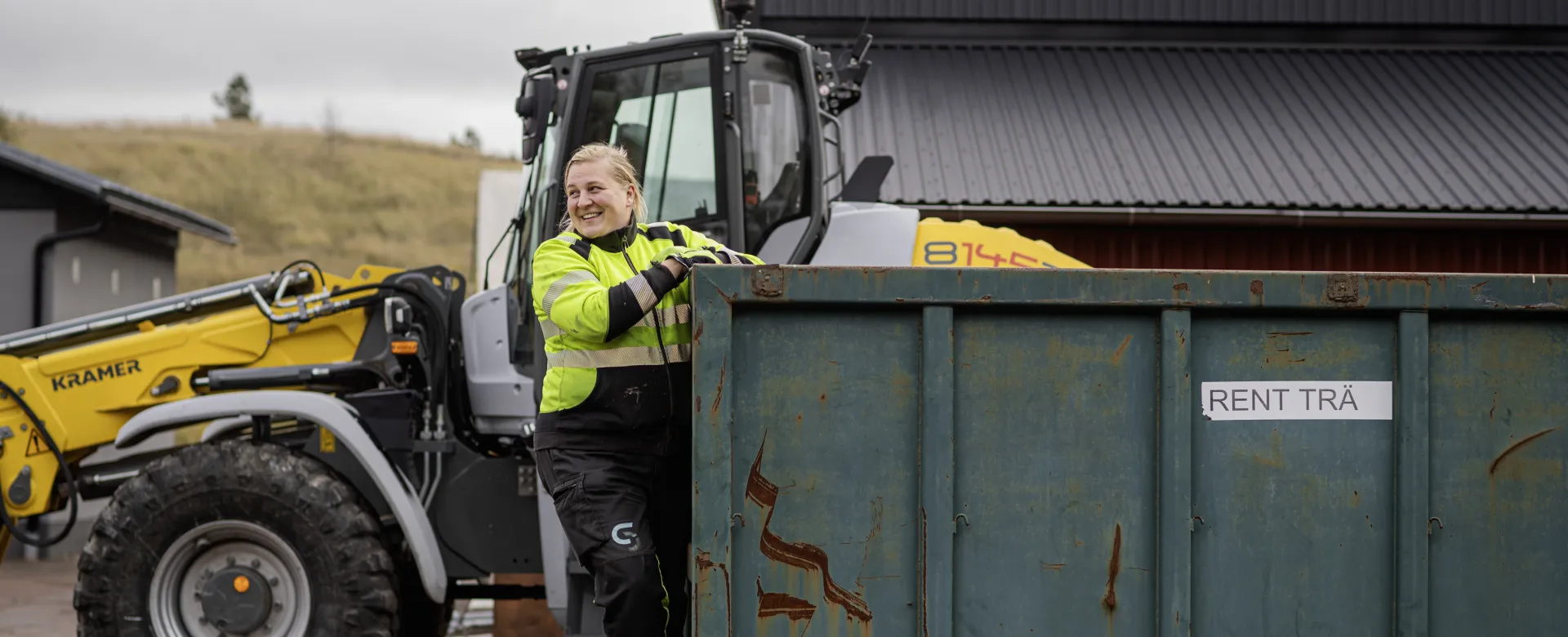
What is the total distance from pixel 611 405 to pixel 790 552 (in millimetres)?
674

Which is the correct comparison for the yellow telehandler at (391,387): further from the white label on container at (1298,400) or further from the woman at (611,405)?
the white label on container at (1298,400)

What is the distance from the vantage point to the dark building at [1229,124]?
10.6 meters

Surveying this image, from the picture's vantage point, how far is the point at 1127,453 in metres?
3.42

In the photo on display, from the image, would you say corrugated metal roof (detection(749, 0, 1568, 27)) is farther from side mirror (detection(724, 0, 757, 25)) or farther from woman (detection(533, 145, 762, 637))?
woman (detection(533, 145, 762, 637))

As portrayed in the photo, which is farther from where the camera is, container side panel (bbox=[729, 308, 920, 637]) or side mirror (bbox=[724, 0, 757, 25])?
side mirror (bbox=[724, 0, 757, 25])

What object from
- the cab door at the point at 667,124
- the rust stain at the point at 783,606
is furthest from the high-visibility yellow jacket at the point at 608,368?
the cab door at the point at 667,124

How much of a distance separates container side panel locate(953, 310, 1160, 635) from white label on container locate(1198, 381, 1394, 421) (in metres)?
0.18

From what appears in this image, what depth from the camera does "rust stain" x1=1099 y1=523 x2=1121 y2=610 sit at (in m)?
3.43

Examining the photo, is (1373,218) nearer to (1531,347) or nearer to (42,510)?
(1531,347)

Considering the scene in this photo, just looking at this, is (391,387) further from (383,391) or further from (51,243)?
(51,243)

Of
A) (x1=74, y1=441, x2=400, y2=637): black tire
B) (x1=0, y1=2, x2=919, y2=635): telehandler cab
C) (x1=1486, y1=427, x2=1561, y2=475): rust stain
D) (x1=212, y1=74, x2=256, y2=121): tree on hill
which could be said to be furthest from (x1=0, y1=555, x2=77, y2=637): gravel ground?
(x1=212, y1=74, x2=256, y2=121): tree on hill

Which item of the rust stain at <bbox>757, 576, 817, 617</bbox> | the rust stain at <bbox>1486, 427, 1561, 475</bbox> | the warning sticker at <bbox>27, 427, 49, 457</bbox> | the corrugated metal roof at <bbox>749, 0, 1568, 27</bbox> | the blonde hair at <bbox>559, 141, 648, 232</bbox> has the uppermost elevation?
the corrugated metal roof at <bbox>749, 0, 1568, 27</bbox>

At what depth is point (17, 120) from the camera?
5753cm

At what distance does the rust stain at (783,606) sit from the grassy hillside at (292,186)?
41.6 m
